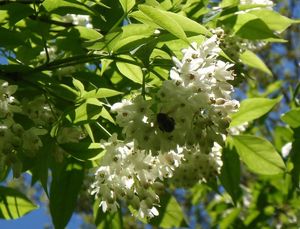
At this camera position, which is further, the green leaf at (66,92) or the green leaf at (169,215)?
the green leaf at (169,215)

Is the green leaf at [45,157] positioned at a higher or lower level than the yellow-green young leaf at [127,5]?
lower

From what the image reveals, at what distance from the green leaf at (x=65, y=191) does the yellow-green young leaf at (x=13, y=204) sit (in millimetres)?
231

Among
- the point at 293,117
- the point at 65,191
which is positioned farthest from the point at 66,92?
the point at 293,117

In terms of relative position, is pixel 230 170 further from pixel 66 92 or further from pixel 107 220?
pixel 66 92

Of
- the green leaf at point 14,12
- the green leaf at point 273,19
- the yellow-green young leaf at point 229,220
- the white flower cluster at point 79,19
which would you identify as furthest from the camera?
the yellow-green young leaf at point 229,220

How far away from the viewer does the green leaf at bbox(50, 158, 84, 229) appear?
2801 millimetres

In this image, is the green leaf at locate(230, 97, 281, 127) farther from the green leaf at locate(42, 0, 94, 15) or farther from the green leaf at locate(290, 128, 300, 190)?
the green leaf at locate(42, 0, 94, 15)

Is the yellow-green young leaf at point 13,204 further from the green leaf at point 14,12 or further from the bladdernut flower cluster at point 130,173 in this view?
the green leaf at point 14,12

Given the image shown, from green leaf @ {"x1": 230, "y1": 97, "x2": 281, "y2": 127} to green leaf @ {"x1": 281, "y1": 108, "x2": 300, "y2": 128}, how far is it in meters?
0.21

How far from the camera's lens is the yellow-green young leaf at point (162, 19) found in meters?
2.07

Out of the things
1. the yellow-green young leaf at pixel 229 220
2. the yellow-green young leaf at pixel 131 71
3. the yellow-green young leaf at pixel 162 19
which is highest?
the yellow-green young leaf at pixel 162 19

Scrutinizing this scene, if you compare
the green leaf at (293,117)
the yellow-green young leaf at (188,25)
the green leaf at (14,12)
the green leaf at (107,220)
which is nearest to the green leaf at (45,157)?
the green leaf at (14,12)

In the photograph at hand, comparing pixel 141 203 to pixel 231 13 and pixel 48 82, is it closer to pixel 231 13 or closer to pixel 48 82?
pixel 48 82

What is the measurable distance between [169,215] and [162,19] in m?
1.47
